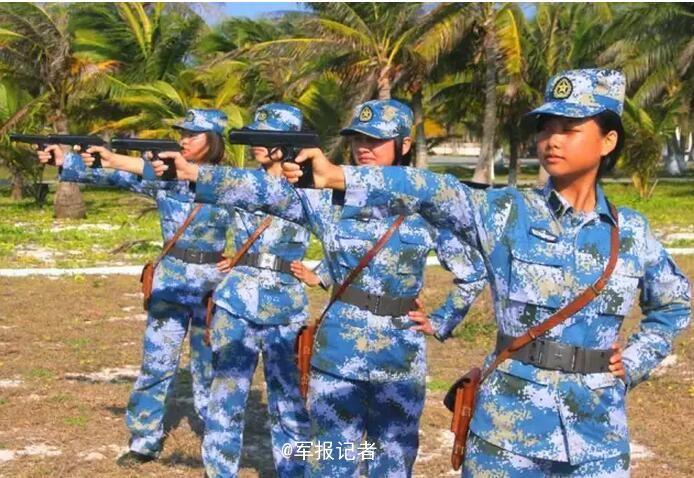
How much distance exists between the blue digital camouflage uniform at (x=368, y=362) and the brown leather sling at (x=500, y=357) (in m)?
0.99

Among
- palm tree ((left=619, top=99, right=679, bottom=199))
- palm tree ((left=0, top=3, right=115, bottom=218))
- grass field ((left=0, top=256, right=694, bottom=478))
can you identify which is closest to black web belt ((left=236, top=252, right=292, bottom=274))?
Answer: grass field ((left=0, top=256, right=694, bottom=478))

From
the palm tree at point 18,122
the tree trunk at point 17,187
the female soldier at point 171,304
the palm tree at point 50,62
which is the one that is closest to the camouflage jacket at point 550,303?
the female soldier at point 171,304

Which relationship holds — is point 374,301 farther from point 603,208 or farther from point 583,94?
point 583,94

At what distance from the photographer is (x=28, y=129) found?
22.9m

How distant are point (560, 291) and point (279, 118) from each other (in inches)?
101

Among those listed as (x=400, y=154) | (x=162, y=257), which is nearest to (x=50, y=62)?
(x=162, y=257)

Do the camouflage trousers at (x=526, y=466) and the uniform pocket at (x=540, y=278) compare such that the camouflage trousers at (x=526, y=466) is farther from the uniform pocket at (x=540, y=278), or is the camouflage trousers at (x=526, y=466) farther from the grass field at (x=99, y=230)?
the grass field at (x=99, y=230)

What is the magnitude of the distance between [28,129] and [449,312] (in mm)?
19971

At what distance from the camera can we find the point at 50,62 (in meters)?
21.0

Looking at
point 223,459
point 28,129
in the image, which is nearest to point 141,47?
point 28,129

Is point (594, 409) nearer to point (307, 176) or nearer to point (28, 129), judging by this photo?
point (307, 176)

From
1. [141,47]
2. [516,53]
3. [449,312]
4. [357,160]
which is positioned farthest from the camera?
[141,47]

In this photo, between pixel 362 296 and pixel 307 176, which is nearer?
pixel 307 176

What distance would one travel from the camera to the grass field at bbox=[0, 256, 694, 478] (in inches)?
235
